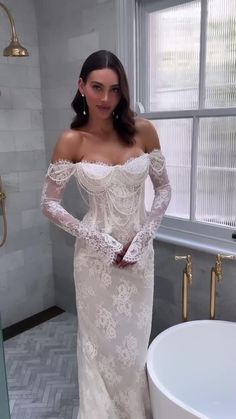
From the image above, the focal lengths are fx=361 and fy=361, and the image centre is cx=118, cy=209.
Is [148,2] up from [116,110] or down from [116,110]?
up

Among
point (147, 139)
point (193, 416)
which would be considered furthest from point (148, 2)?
point (193, 416)

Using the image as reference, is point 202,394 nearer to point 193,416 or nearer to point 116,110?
point 193,416

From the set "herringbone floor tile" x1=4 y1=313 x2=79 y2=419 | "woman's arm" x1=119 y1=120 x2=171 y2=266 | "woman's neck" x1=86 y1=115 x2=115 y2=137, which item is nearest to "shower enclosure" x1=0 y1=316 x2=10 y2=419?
"herringbone floor tile" x1=4 y1=313 x2=79 y2=419

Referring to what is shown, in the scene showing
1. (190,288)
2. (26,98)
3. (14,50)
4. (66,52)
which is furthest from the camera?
(26,98)

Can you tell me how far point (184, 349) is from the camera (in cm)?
159

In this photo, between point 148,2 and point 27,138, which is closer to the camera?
point 148,2

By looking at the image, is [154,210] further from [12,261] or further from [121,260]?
[12,261]

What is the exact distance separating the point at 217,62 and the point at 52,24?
111 centimetres

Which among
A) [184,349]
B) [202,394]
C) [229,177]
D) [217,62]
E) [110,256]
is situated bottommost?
[202,394]

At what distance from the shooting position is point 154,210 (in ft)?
4.82

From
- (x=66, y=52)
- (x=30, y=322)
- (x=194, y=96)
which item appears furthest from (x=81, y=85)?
(x=30, y=322)

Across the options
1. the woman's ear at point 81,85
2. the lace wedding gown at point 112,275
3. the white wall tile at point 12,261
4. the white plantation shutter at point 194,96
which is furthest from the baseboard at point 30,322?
the woman's ear at point 81,85

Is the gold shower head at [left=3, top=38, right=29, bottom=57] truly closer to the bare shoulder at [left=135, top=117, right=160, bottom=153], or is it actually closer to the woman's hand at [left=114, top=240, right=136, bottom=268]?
the bare shoulder at [left=135, top=117, right=160, bottom=153]

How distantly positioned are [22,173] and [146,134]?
1143 millimetres
